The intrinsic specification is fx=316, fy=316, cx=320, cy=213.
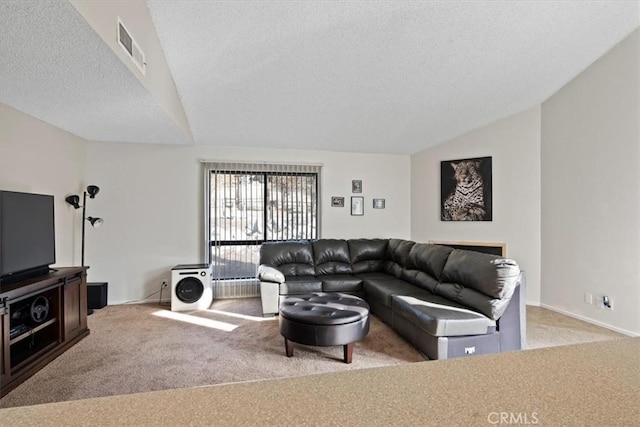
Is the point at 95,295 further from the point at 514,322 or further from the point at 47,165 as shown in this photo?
the point at 514,322

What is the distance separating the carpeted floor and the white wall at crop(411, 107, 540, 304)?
871 mm

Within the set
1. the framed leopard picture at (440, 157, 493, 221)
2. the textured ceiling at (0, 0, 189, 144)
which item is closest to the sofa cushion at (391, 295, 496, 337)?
the framed leopard picture at (440, 157, 493, 221)

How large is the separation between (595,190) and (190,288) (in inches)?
199

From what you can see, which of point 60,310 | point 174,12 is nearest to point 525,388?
point 174,12

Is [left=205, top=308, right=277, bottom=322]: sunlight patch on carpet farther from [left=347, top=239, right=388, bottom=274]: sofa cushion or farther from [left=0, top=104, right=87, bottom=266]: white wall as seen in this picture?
[left=0, top=104, right=87, bottom=266]: white wall

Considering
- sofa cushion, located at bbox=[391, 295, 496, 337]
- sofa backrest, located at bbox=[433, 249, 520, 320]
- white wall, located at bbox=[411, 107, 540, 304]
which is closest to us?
sofa cushion, located at bbox=[391, 295, 496, 337]

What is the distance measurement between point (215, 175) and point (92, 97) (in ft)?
7.13

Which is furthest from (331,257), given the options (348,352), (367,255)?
(348,352)

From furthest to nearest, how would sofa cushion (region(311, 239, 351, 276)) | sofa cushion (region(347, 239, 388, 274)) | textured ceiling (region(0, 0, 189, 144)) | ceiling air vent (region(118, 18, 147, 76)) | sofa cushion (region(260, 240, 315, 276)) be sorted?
1. sofa cushion (region(347, 239, 388, 274))
2. sofa cushion (region(311, 239, 351, 276))
3. sofa cushion (region(260, 240, 315, 276))
4. ceiling air vent (region(118, 18, 147, 76))
5. textured ceiling (region(0, 0, 189, 144))

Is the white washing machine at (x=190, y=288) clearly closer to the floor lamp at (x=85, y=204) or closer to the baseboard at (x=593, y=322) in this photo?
A: the floor lamp at (x=85, y=204)

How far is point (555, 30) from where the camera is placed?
2922 millimetres

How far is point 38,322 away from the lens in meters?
2.69

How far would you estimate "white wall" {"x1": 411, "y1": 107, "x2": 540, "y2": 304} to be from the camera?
4354 millimetres

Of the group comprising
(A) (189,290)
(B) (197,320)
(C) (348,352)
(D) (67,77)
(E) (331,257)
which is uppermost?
(D) (67,77)
